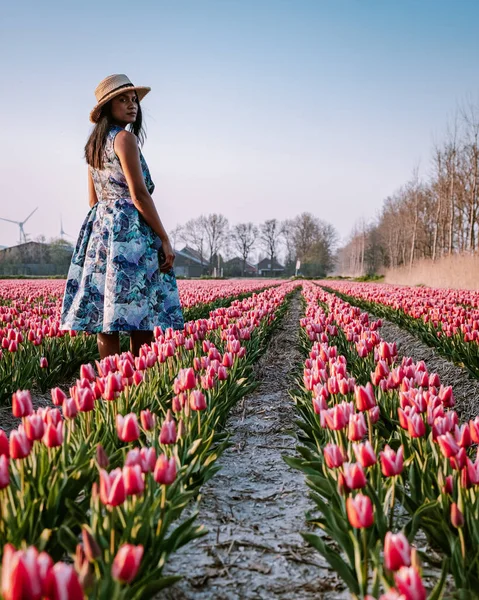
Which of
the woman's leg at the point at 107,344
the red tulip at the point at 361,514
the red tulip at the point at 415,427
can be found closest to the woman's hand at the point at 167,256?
the woman's leg at the point at 107,344

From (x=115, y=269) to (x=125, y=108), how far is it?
46.3 inches

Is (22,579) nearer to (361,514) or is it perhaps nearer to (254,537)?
(361,514)

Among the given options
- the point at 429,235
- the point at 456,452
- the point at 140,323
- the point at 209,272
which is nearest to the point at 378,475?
the point at 456,452

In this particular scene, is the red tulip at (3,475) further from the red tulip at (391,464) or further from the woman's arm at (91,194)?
the woman's arm at (91,194)

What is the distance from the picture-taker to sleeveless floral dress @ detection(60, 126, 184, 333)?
3598mm

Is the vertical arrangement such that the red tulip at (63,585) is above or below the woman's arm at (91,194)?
below

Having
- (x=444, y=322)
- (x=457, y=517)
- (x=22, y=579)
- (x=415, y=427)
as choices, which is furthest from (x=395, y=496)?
(x=444, y=322)

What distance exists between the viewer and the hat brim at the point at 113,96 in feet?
11.6

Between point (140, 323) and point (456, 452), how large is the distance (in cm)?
255

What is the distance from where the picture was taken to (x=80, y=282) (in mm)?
3850

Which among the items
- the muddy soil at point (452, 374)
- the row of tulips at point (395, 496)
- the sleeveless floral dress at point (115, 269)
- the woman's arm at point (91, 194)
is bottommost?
the muddy soil at point (452, 374)

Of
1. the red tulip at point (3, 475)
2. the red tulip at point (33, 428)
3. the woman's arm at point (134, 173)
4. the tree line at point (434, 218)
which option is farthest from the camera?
the tree line at point (434, 218)

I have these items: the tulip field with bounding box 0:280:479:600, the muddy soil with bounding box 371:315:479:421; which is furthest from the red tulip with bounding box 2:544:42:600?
the muddy soil with bounding box 371:315:479:421

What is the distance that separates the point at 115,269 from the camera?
3.62 m
